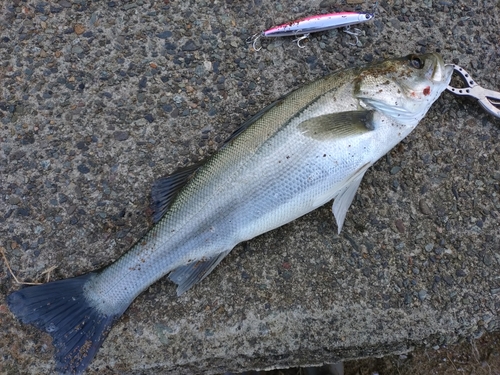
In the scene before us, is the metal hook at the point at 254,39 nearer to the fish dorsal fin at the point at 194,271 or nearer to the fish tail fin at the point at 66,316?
the fish dorsal fin at the point at 194,271

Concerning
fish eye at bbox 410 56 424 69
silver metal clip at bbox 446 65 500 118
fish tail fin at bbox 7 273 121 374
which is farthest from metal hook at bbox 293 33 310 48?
fish tail fin at bbox 7 273 121 374

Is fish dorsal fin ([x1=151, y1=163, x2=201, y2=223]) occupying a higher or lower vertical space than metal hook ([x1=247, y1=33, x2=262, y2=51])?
lower

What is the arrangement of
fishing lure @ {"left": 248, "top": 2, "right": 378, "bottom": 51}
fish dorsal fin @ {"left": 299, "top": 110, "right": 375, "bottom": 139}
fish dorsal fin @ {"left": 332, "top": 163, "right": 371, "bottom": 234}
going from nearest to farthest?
1. fish dorsal fin @ {"left": 299, "top": 110, "right": 375, "bottom": 139}
2. fish dorsal fin @ {"left": 332, "top": 163, "right": 371, "bottom": 234}
3. fishing lure @ {"left": 248, "top": 2, "right": 378, "bottom": 51}

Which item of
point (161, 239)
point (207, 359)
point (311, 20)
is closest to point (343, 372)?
point (207, 359)

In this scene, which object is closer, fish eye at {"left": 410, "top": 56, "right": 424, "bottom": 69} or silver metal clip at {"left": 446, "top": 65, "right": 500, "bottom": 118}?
fish eye at {"left": 410, "top": 56, "right": 424, "bottom": 69}

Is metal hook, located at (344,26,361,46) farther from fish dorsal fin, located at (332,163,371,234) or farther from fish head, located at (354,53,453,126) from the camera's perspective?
fish dorsal fin, located at (332,163,371,234)

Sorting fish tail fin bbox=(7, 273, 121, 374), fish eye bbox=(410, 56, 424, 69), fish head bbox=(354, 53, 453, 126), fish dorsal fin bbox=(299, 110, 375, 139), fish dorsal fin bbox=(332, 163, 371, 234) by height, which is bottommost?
fish tail fin bbox=(7, 273, 121, 374)
